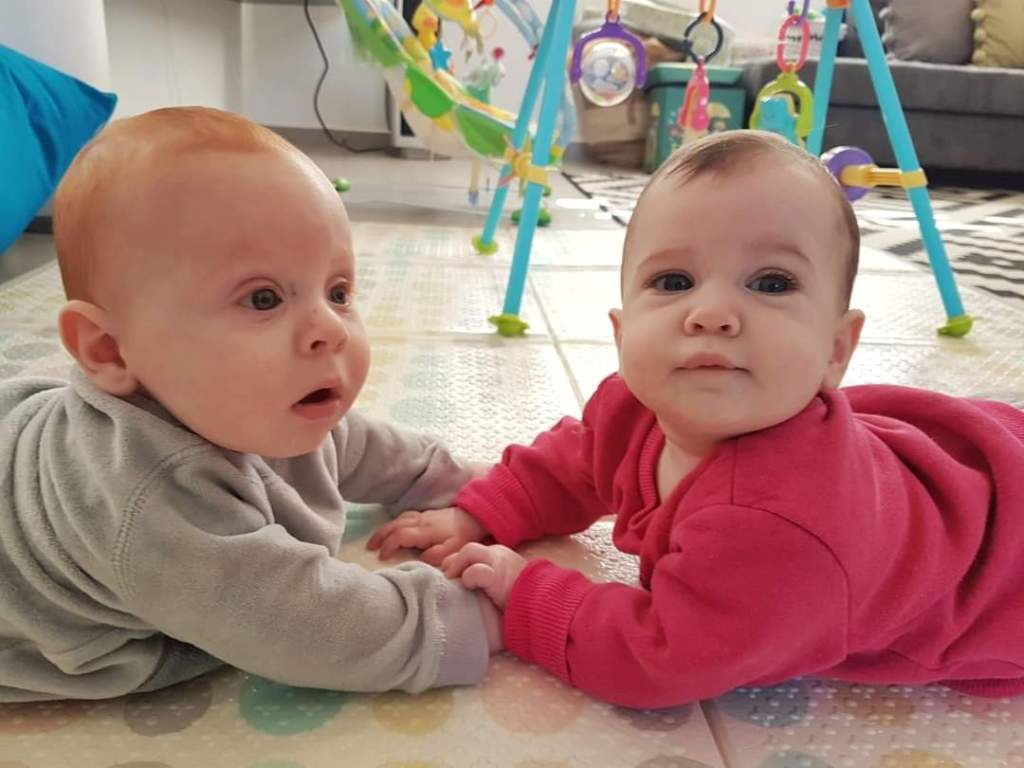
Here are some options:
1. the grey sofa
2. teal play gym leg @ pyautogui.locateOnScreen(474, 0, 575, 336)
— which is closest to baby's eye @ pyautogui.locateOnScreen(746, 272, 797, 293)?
teal play gym leg @ pyautogui.locateOnScreen(474, 0, 575, 336)

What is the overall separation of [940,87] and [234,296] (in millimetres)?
3312

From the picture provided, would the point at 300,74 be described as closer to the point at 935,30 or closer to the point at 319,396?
the point at 935,30

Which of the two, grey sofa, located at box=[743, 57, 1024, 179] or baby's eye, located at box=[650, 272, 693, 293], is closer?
baby's eye, located at box=[650, 272, 693, 293]

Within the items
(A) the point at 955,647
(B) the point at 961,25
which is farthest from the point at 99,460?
(B) the point at 961,25

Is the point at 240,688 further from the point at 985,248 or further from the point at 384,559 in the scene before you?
the point at 985,248

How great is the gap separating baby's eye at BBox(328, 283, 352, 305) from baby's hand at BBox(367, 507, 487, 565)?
0.20m

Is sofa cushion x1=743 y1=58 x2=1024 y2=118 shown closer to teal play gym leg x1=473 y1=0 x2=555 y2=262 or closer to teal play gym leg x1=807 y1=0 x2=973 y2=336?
teal play gym leg x1=473 y1=0 x2=555 y2=262

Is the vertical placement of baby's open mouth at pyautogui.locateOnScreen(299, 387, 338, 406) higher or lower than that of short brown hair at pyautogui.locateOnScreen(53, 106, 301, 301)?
lower

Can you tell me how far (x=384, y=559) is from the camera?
0.64 meters

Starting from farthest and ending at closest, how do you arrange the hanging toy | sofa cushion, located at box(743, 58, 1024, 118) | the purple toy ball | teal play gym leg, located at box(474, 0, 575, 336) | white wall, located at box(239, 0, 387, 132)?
1. white wall, located at box(239, 0, 387, 132)
2. sofa cushion, located at box(743, 58, 1024, 118)
3. the hanging toy
4. the purple toy ball
5. teal play gym leg, located at box(474, 0, 575, 336)

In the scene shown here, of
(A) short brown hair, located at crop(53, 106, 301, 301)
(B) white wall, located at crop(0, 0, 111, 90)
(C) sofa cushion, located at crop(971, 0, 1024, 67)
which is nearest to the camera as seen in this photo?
(A) short brown hair, located at crop(53, 106, 301, 301)

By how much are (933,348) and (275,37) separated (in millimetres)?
3024

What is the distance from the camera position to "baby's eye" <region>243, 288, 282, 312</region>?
458 millimetres

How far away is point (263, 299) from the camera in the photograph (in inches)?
18.2
